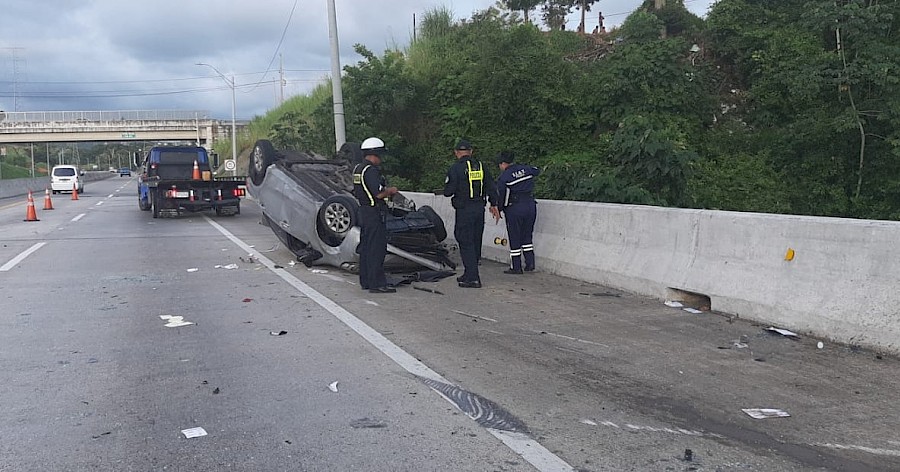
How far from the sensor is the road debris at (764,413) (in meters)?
4.79

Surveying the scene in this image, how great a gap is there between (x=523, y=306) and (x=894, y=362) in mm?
3695

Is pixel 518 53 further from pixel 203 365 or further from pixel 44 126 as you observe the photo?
pixel 44 126

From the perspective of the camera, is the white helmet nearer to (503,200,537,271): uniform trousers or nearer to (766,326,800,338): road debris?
(503,200,537,271): uniform trousers

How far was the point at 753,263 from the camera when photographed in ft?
24.4

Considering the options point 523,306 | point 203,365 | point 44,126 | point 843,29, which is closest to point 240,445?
point 203,365

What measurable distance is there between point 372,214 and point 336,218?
1680 mm

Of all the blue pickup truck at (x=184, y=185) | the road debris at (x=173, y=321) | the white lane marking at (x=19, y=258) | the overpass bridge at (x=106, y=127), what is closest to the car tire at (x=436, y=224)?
the road debris at (x=173, y=321)

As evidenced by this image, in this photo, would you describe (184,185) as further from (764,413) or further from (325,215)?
(764,413)

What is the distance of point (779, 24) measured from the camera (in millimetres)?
24359

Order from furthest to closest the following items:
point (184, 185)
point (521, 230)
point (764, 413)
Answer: point (184, 185) → point (521, 230) → point (764, 413)

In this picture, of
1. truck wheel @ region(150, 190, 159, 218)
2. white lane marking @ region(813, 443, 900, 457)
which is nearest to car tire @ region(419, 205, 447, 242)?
white lane marking @ region(813, 443, 900, 457)

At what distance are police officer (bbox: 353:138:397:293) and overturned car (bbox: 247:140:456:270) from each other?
103 centimetres

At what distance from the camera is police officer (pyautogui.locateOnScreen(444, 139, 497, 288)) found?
9.72 meters

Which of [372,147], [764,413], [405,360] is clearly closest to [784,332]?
[764,413]
